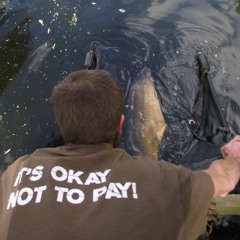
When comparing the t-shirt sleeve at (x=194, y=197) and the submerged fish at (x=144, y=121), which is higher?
the t-shirt sleeve at (x=194, y=197)

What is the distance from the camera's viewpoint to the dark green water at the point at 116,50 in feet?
13.8

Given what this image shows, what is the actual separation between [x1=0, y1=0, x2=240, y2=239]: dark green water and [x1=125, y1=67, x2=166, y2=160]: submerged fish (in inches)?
4.4

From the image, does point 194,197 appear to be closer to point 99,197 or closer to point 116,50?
point 99,197

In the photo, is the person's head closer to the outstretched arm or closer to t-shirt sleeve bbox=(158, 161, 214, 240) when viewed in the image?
t-shirt sleeve bbox=(158, 161, 214, 240)

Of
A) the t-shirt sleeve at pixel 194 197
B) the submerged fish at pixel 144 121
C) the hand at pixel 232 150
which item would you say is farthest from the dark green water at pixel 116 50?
the t-shirt sleeve at pixel 194 197

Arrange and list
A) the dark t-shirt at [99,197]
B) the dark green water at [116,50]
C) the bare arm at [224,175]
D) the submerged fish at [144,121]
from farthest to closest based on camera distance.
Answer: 1. the dark green water at [116,50]
2. the submerged fish at [144,121]
3. the bare arm at [224,175]
4. the dark t-shirt at [99,197]

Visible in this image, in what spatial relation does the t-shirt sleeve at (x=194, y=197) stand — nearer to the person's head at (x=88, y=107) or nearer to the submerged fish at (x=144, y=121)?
the person's head at (x=88, y=107)

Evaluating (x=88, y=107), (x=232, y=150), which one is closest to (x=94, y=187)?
(x=88, y=107)

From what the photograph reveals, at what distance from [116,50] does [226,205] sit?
2.91 m

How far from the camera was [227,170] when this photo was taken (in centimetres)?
246

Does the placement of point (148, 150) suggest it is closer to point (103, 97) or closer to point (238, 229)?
point (238, 229)

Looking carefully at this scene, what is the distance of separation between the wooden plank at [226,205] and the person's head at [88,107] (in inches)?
34.8

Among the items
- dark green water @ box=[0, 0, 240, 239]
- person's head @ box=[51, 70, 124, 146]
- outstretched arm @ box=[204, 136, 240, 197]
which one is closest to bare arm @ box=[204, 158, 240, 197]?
outstretched arm @ box=[204, 136, 240, 197]

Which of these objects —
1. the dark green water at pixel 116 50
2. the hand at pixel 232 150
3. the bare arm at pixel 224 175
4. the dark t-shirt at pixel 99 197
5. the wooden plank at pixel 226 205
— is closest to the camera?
the dark t-shirt at pixel 99 197
